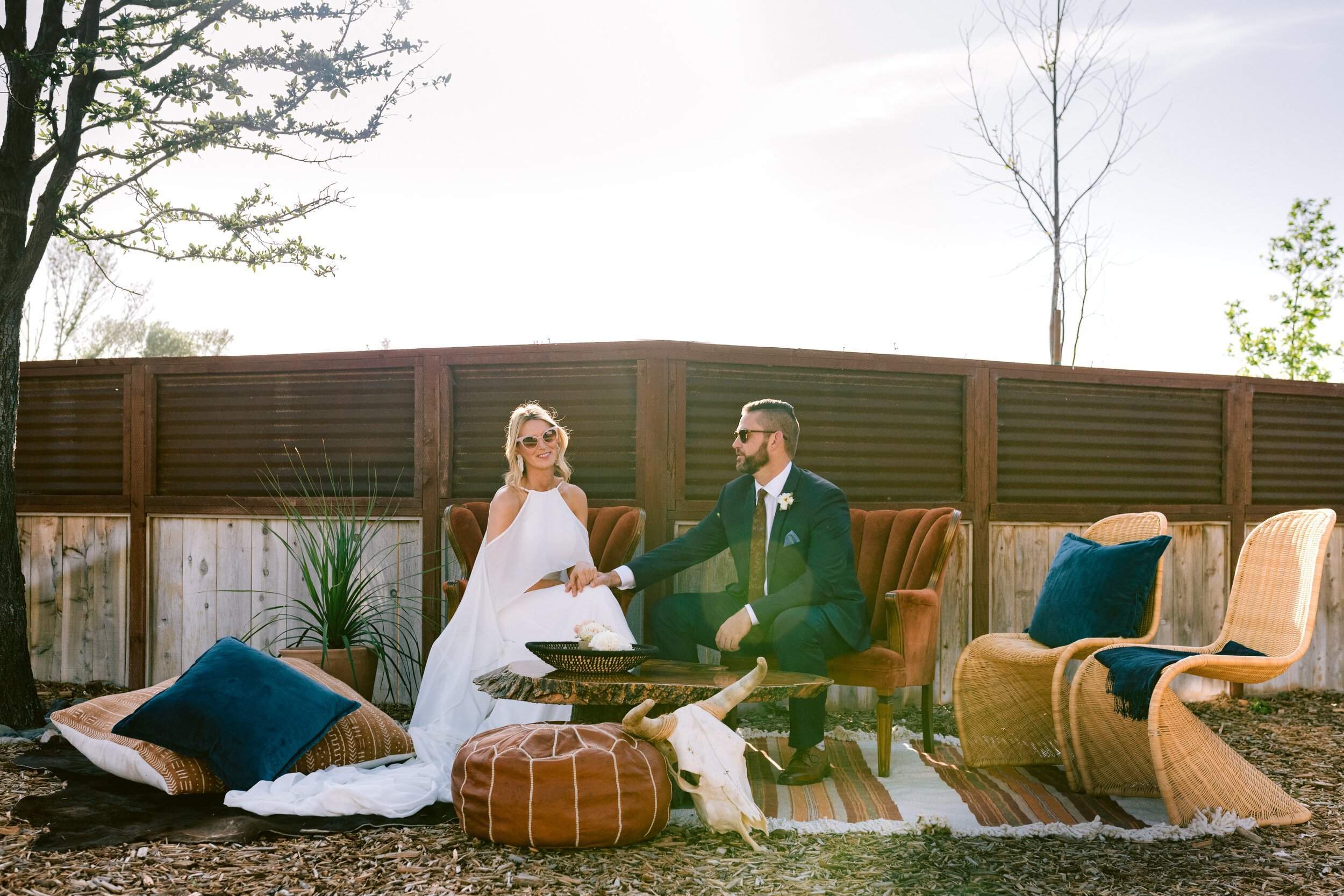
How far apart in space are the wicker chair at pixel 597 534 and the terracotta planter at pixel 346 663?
49 centimetres

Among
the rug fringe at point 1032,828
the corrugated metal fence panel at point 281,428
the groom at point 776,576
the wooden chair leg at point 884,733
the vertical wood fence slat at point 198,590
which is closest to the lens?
the rug fringe at point 1032,828

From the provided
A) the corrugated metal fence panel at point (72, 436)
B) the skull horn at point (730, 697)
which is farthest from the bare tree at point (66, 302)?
the skull horn at point (730, 697)

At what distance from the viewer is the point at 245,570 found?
5562 mm

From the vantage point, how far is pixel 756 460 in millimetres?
4293

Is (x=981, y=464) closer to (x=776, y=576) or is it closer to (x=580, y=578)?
(x=776, y=576)

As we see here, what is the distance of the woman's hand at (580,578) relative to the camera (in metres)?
4.10

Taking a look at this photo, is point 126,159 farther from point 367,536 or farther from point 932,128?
point 932,128

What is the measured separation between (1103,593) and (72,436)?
5.98m

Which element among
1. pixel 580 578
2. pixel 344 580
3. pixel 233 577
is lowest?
pixel 233 577

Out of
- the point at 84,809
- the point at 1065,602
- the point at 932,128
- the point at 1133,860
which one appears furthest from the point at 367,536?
the point at 932,128

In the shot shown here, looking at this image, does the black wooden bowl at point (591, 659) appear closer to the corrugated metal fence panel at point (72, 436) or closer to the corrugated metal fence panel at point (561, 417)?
the corrugated metal fence panel at point (561, 417)

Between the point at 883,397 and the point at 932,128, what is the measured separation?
487 cm

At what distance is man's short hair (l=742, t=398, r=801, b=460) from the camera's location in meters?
4.30

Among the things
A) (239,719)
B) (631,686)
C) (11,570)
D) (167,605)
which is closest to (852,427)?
(631,686)
